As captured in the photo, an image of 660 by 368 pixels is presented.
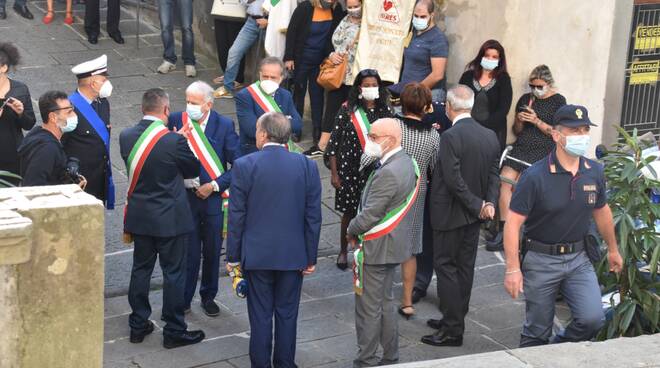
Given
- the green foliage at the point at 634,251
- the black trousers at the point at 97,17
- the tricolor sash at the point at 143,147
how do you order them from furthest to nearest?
the black trousers at the point at 97,17 → the tricolor sash at the point at 143,147 → the green foliage at the point at 634,251

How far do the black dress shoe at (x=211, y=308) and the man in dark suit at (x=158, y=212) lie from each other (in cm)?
47

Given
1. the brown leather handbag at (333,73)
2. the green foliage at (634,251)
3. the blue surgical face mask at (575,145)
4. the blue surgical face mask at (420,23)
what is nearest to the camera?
the blue surgical face mask at (575,145)

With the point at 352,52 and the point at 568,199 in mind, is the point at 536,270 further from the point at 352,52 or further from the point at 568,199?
the point at 352,52

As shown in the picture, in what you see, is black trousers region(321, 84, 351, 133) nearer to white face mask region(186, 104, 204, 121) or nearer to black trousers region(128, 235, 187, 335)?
white face mask region(186, 104, 204, 121)

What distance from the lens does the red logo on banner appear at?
1023 cm

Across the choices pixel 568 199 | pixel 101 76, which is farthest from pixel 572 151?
pixel 101 76

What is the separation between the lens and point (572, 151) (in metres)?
6.63

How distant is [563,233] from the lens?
6695 mm

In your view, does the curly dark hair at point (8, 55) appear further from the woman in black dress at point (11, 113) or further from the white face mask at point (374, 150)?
the white face mask at point (374, 150)

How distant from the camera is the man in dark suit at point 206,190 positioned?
25.4 feet

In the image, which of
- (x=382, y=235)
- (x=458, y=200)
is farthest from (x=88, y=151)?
(x=458, y=200)

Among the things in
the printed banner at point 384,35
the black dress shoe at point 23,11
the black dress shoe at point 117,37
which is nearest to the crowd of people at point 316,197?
the printed banner at point 384,35

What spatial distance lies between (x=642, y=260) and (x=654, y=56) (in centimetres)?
467

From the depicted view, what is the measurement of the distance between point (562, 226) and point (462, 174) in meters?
1.13
